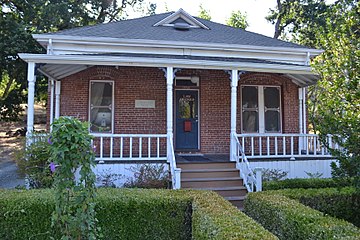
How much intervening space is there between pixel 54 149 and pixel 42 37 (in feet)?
27.2

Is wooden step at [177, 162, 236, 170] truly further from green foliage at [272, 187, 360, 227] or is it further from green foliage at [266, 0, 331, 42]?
green foliage at [266, 0, 331, 42]

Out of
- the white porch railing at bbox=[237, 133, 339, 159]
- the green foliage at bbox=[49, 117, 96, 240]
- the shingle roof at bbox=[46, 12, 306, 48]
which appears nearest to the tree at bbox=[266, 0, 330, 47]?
the shingle roof at bbox=[46, 12, 306, 48]

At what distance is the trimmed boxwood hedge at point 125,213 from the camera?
5109 mm

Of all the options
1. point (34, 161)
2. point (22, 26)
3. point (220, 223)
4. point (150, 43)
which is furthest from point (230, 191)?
point (22, 26)

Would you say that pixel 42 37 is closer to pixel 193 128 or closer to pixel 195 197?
pixel 193 128

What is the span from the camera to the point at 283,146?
1019 cm

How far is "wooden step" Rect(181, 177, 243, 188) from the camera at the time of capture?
8.62 meters

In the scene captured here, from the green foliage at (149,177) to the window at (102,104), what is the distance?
9.16ft

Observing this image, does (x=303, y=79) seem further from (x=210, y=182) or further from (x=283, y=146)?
(x=210, y=182)

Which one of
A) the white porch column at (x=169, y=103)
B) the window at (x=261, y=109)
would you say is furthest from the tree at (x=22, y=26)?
the window at (x=261, y=109)

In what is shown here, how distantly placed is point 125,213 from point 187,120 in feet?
21.8

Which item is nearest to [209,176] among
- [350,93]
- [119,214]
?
[119,214]

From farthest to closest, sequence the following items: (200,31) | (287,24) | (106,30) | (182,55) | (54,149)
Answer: (287,24) → (200,31) → (106,30) → (182,55) → (54,149)

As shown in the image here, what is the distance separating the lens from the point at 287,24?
86.7ft
